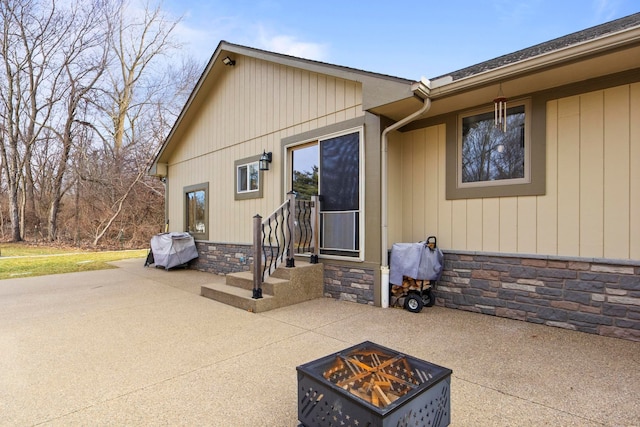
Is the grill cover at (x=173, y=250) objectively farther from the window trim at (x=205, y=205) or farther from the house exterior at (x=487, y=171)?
the house exterior at (x=487, y=171)

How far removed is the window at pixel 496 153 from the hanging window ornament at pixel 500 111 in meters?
0.06

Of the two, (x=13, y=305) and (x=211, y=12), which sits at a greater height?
(x=211, y=12)

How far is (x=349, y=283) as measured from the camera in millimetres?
5055

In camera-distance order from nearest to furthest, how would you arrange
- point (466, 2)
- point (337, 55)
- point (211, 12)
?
point (466, 2), point (211, 12), point (337, 55)

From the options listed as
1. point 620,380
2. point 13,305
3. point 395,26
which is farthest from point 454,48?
point 13,305

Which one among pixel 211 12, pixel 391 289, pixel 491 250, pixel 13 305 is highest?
pixel 211 12

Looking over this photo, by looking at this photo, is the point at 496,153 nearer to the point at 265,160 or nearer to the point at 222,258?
the point at 265,160

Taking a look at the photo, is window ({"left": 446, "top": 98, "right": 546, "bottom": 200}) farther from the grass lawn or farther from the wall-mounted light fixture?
the grass lawn

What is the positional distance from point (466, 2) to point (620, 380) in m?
8.14

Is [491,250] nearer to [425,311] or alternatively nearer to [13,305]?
[425,311]

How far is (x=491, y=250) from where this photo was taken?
4285 mm

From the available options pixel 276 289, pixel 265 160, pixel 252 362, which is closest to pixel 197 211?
pixel 265 160

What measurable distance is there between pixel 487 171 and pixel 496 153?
→ 25cm

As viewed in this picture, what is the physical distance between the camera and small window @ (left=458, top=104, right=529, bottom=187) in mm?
4148
